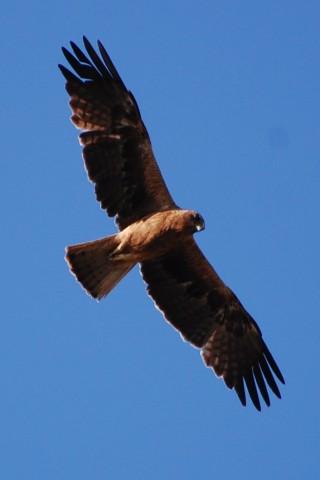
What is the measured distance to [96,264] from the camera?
1204 cm

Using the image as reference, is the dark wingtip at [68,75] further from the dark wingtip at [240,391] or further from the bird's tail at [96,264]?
the dark wingtip at [240,391]

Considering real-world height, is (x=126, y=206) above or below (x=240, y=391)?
above

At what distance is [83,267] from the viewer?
1202 centimetres

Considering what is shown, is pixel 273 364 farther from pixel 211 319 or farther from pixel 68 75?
pixel 68 75

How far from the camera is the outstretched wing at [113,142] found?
39.5 ft

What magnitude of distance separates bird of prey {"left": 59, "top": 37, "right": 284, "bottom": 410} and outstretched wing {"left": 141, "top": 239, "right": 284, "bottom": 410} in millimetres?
13

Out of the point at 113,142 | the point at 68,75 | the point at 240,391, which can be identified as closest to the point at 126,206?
the point at 113,142

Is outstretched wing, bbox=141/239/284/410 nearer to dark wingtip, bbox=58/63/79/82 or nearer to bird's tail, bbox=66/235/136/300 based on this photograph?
bird's tail, bbox=66/235/136/300

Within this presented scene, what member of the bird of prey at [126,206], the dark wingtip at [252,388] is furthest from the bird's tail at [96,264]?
the dark wingtip at [252,388]

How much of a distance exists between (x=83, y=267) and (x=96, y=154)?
45.9 inches

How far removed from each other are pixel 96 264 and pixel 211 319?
168cm

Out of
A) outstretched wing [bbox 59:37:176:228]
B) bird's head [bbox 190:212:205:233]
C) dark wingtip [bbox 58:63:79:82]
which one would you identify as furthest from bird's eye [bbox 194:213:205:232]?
dark wingtip [bbox 58:63:79:82]

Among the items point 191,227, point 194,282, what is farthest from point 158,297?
point 191,227

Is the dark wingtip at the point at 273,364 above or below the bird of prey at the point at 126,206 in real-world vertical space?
below
